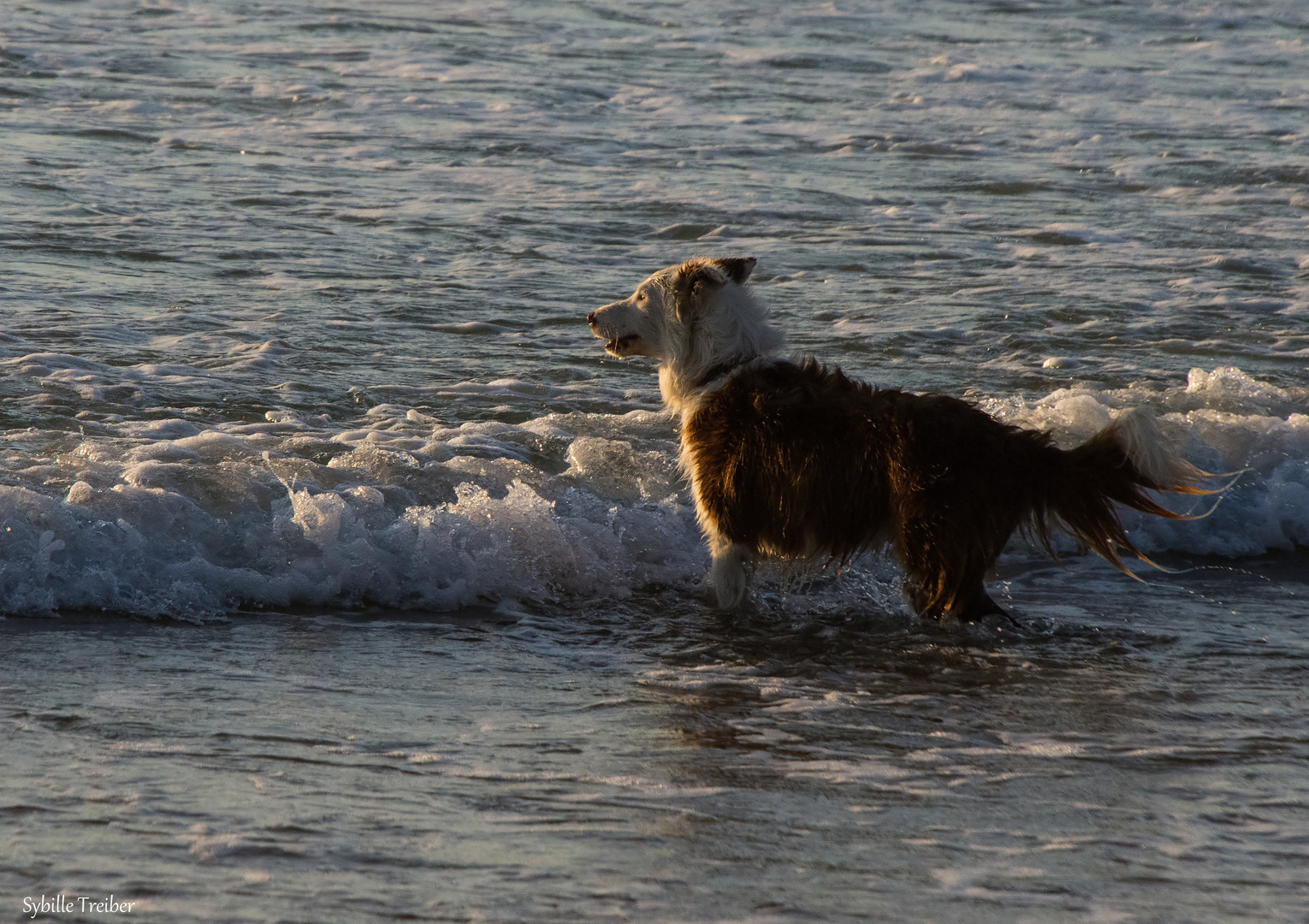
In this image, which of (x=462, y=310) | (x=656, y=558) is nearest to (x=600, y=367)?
(x=462, y=310)

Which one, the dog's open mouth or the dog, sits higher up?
the dog's open mouth

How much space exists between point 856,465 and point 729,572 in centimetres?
80

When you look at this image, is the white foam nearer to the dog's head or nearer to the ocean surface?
the ocean surface

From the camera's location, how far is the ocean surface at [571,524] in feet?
11.6

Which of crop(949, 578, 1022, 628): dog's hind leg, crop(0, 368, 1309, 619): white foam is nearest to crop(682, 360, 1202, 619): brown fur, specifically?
crop(949, 578, 1022, 628): dog's hind leg

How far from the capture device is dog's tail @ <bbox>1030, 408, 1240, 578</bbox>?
16.9ft

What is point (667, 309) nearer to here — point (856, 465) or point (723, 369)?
point (723, 369)

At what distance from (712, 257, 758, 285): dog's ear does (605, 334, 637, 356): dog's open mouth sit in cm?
49

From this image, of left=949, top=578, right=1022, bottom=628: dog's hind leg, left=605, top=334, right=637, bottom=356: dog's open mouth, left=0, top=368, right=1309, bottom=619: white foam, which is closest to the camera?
left=949, top=578, right=1022, bottom=628: dog's hind leg

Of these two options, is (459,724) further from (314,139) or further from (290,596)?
(314,139)

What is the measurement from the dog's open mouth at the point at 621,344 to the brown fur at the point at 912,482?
676 millimetres

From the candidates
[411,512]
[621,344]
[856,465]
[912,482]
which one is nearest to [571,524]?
[411,512]

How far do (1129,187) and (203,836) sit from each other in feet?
39.2

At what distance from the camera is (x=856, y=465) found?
5395 millimetres
